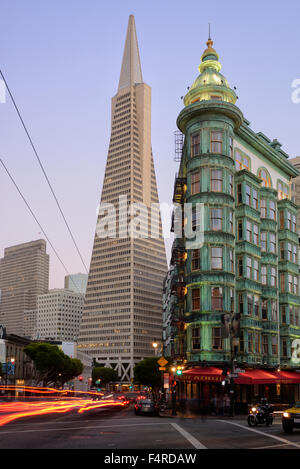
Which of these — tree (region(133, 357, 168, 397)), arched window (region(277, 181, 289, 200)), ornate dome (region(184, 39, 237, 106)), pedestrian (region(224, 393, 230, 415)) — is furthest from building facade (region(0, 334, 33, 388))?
ornate dome (region(184, 39, 237, 106))

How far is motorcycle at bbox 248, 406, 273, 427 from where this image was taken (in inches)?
1133

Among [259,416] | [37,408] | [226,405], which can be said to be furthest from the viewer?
[37,408]

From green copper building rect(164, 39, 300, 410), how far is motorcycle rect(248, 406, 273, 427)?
A: 14.0 metres

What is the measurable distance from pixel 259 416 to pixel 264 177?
37.6m

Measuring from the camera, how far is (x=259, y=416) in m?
29.1

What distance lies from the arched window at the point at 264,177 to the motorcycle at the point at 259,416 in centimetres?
3553

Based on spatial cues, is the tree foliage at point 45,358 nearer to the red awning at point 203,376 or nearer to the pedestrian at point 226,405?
the red awning at point 203,376

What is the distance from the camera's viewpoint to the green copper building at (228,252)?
48781 mm

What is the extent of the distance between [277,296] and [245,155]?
1542 cm

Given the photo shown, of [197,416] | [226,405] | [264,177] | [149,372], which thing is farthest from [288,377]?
[149,372]

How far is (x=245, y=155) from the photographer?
191ft

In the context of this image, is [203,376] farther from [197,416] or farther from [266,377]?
[266,377]
